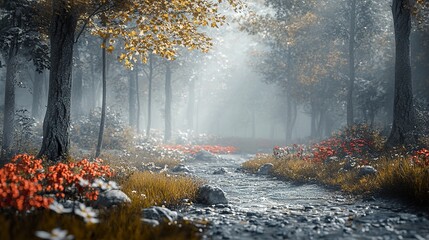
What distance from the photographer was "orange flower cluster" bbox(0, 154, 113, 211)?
5293mm

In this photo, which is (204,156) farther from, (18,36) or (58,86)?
(58,86)

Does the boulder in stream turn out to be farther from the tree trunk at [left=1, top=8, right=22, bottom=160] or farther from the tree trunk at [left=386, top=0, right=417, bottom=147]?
the tree trunk at [left=1, top=8, right=22, bottom=160]

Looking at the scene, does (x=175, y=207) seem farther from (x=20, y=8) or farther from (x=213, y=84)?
(x=213, y=84)

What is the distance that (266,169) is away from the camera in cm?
1627

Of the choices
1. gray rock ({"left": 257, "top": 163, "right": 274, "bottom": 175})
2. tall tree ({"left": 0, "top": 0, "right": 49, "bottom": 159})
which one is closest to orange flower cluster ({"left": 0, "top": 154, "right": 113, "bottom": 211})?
gray rock ({"left": 257, "top": 163, "right": 274, "bottom": 175})

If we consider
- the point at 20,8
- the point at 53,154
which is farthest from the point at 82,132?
the point at 53,154

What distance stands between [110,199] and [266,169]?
392 inches

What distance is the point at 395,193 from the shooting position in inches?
354

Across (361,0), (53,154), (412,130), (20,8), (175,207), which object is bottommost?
(175,207)

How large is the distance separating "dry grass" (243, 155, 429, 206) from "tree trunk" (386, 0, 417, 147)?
2.00 meters

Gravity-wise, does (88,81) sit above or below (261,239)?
above

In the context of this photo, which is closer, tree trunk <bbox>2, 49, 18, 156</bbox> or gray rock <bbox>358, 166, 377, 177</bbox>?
gray rock <bbox>358, 166, 377, 177</bbox>

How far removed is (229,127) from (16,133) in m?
62.3

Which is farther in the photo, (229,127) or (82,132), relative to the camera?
(229,127)
